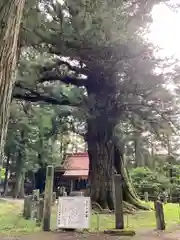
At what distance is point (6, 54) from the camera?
265cm

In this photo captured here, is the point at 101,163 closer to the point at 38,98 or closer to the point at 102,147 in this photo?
the point at 102,147

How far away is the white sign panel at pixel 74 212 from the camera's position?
6.83 meters

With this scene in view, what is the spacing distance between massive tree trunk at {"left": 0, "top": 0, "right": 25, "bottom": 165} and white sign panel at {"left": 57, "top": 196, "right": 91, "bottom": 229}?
179 inches

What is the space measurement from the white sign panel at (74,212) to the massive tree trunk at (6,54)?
4539 mm

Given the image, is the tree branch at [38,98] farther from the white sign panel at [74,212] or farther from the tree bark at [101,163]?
the white sign panel at [74,212]

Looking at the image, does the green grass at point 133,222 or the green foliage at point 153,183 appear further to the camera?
the green foliage at point 153,183

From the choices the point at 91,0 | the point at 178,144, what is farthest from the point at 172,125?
the point at 178,144

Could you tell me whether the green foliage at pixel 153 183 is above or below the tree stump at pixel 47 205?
above

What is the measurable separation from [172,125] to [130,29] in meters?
5.68

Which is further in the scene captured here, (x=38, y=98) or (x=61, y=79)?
(x=61, y=79)

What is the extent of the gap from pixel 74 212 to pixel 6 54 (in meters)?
5.00

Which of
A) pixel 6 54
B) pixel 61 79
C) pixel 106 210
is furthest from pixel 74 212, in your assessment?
pixel 61 79

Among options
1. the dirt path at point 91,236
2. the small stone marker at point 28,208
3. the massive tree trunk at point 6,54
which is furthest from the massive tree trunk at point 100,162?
the massive tree trunk at point 6,54

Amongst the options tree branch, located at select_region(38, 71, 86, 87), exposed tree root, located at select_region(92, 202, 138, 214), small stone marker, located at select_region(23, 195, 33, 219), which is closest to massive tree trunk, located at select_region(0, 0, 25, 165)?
small stone marker, located at select_region(23, 195, 33, 219)
